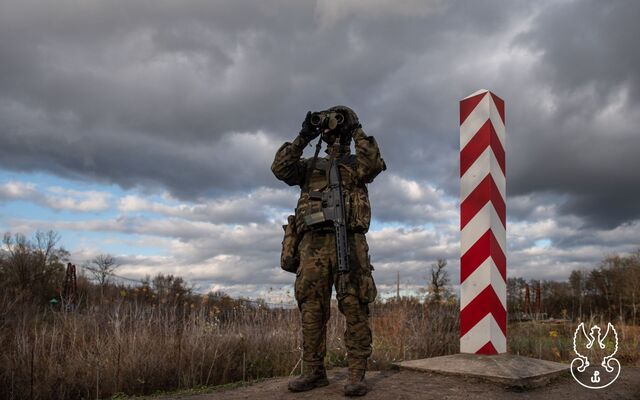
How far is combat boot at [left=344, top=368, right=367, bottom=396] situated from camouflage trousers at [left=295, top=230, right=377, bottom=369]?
5cm

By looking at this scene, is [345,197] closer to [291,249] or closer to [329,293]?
[291,249]

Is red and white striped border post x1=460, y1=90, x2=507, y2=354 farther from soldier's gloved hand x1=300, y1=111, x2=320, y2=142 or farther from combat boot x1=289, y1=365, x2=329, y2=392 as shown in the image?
soldier's gloved hand x1=300, y1=111, x2=320, y2=142

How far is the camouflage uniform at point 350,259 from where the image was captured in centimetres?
435

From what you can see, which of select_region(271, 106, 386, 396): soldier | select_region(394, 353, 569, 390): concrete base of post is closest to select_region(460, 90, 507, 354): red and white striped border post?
select_region(394, 353, 569, 390): concrete base of post

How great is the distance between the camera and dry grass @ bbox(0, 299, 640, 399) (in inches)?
232

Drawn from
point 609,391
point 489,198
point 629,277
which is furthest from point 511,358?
point 629,277

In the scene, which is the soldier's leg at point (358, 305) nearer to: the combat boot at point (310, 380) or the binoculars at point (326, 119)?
the combat boot at point (310, 380)

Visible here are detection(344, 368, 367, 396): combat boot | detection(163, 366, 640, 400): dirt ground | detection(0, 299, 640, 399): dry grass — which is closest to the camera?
detection(344, 368, 367, 396): combat boot

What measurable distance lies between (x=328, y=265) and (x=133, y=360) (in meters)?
2.90

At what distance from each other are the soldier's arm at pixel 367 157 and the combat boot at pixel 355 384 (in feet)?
5.02

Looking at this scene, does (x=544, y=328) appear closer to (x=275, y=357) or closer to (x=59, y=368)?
(x=275, y=357)

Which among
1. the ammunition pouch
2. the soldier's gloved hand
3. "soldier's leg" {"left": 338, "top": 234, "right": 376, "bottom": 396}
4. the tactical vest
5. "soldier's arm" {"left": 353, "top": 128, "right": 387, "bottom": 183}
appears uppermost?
the soldier's gloved hand

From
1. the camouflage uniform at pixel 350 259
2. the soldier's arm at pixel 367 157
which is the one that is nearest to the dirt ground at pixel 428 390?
the camouflage uniform at pixel 350 259

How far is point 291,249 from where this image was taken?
461cm
